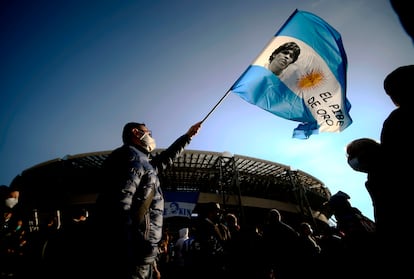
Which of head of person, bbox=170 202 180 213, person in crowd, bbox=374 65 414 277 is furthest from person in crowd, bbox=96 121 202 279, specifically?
head of person, bbox=170 202 180 213

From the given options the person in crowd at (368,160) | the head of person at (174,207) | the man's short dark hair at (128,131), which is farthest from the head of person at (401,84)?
the head of person at (174,207)

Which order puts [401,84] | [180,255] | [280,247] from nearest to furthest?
[401,84] → [280,247] → [180,255]

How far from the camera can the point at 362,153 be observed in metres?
→ 1.50

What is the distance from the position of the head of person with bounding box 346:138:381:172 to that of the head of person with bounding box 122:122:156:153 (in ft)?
6.10

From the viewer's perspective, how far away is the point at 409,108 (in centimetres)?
109

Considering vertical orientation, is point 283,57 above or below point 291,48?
below

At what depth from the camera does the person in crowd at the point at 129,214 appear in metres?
1.29

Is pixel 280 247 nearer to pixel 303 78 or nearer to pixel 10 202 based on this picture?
pixel 303 78

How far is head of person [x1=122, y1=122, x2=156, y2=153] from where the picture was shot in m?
2.19

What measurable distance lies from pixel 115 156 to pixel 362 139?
1.98 meters

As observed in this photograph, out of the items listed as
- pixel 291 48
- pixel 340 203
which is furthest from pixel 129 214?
pixel 291 48

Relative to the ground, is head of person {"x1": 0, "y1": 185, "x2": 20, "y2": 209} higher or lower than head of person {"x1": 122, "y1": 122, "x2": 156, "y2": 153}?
lower

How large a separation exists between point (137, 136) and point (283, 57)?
9.84 feet

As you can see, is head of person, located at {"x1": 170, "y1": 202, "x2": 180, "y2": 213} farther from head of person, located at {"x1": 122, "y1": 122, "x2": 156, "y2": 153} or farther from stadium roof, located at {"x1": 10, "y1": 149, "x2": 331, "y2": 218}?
head of person, located at {"x1": 122, "y1": 122, "x2": 156, "y2": 153}
